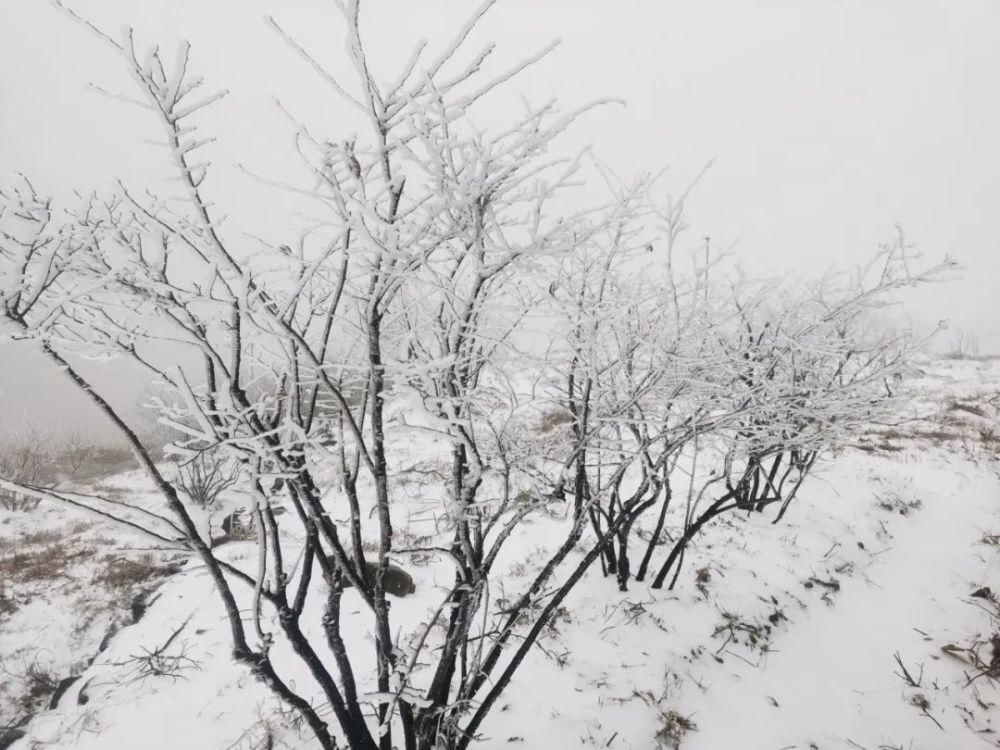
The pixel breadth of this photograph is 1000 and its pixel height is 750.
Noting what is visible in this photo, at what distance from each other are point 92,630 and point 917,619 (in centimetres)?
1035

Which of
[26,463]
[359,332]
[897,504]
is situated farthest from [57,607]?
[897,504]

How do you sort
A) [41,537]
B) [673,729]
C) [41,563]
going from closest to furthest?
[673,729] → [41,563] → [41,537]

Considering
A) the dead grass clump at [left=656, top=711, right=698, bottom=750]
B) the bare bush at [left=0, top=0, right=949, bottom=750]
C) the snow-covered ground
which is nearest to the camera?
the bare bush at [left=0, top=0, right=949, bottom=750]

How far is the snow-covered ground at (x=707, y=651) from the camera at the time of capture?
360 centimetres

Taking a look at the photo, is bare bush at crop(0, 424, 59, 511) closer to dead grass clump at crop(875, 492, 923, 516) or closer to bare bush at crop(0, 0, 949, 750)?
bare bush at crop(0, 0, 949, 750)

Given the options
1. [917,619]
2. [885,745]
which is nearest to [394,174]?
[885,745]

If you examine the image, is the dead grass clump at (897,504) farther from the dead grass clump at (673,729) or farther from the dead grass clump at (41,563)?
the dead grass clump at (41,563)

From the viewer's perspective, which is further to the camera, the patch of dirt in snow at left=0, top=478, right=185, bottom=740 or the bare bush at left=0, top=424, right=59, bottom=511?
the bare bush at left=0, top=424, right=59, bottom=511

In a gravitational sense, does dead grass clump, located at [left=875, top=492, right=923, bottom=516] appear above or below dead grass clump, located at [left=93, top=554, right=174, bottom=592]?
above

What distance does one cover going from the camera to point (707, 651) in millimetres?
4344

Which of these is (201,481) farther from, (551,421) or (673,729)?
(673,729)

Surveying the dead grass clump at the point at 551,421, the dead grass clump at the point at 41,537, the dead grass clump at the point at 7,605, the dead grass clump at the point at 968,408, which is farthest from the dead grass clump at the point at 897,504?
the dead grass clump at the point at 41,537

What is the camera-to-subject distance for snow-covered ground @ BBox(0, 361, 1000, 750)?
3.60 metres

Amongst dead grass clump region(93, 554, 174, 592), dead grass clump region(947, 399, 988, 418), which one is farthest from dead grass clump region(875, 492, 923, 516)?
dead grass clump region(93, 554, 174, 592)
